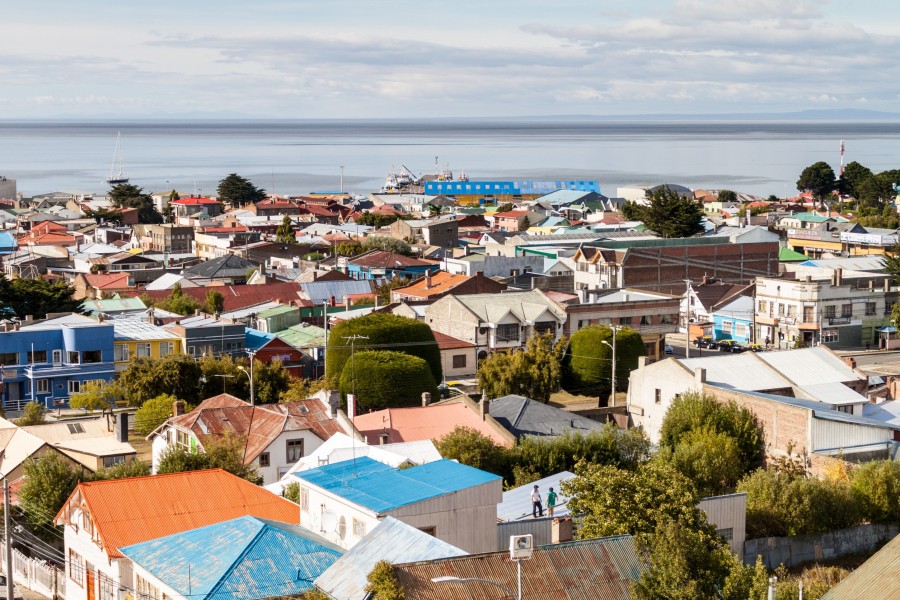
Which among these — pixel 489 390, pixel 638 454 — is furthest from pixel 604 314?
pixel 638 454

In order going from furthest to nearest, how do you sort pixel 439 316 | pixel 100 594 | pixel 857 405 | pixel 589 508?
pixel 439 316 → pixel 857 405 → pixel 100 594 → pixel 589 508

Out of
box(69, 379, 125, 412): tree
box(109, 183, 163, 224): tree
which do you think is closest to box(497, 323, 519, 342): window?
box(69, 379, 125, 412): tree

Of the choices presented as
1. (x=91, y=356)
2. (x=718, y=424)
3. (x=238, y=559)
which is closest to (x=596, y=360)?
(x=718, y=424)

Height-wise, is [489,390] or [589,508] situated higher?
[589,508]

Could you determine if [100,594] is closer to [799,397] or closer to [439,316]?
[799,397]

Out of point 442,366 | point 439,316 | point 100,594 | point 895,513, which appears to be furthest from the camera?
point 439,316

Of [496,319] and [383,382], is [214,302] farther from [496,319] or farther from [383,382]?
[383,382]

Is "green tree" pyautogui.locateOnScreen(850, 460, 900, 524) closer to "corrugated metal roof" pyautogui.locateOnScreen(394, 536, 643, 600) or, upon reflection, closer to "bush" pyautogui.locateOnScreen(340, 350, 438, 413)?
"corrugated metal roof" pyautogui.locateOnScreen(394, 536, 643, 600)
